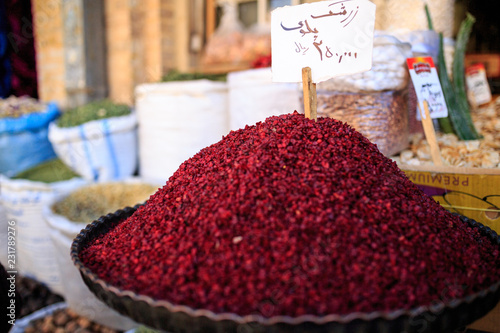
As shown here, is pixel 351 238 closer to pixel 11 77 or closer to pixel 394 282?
pixel 394 282

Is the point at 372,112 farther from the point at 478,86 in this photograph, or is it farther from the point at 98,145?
the point at 98,145

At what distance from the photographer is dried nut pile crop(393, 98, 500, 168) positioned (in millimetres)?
1123

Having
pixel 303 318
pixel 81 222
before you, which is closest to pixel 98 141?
pixel 81 222

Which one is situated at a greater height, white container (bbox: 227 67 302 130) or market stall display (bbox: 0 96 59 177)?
white container (bbox: 227 67 302 130)

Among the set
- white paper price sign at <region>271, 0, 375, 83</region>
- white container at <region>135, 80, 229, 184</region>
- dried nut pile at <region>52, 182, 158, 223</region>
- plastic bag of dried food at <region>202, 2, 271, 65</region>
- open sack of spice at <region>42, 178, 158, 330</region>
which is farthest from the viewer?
plastic bag of dried food at <region>202, 2, 271, 65</region>

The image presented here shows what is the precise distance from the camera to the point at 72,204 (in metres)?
1.78

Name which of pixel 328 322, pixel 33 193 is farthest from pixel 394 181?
pixel 33 193

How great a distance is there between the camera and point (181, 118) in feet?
6.85

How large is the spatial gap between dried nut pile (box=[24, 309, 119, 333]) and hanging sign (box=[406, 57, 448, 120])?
146 centimetres

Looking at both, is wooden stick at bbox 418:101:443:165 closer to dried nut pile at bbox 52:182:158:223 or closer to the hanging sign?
the hanging sign

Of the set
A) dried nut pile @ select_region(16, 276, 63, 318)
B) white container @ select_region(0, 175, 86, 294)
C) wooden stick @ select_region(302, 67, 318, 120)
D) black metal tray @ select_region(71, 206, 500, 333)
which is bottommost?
dried nut pile @ select_region(16, 276, 63, 318)

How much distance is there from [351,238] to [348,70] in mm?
430

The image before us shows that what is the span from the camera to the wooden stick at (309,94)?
858 millimetres

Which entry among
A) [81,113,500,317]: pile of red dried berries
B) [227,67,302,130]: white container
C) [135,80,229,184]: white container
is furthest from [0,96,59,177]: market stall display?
[81,113,500,317]: pile of red dried berries
